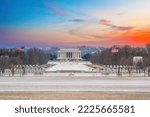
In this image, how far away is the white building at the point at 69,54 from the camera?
134750 millimetres

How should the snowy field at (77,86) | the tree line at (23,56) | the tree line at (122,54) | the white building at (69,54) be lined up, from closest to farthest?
the snowy field at (77,86) < the tree line at (23,56) < the tree line at (122,54) < the white building at (69,54)

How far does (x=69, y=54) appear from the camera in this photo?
137750 mm

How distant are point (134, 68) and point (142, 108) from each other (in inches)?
1902

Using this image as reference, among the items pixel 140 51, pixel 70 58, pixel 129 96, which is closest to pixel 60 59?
pixel 70 58

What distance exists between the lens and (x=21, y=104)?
1272 cm

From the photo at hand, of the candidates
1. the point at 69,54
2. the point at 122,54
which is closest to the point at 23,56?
the point at 122,54

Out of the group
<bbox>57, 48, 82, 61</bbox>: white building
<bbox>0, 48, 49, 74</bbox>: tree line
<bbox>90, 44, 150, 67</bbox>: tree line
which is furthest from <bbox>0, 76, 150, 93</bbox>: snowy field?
<bbox>57, 48, 82, 61</bbox>: white building

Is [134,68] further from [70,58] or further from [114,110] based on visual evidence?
[70,58]

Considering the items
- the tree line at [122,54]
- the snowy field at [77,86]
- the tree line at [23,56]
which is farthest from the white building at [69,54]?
the snowy field at [77,86]

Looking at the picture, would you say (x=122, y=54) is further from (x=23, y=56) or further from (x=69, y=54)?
(x=69, y=54)

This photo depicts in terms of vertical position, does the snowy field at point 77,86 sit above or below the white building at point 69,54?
below

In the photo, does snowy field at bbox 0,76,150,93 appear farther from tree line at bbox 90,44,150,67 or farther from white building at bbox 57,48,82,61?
white building at bbox 57,48,82,61

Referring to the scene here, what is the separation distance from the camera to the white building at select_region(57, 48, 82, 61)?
135m

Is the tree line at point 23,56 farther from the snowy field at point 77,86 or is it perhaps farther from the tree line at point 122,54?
the snowy field at point 77,86
